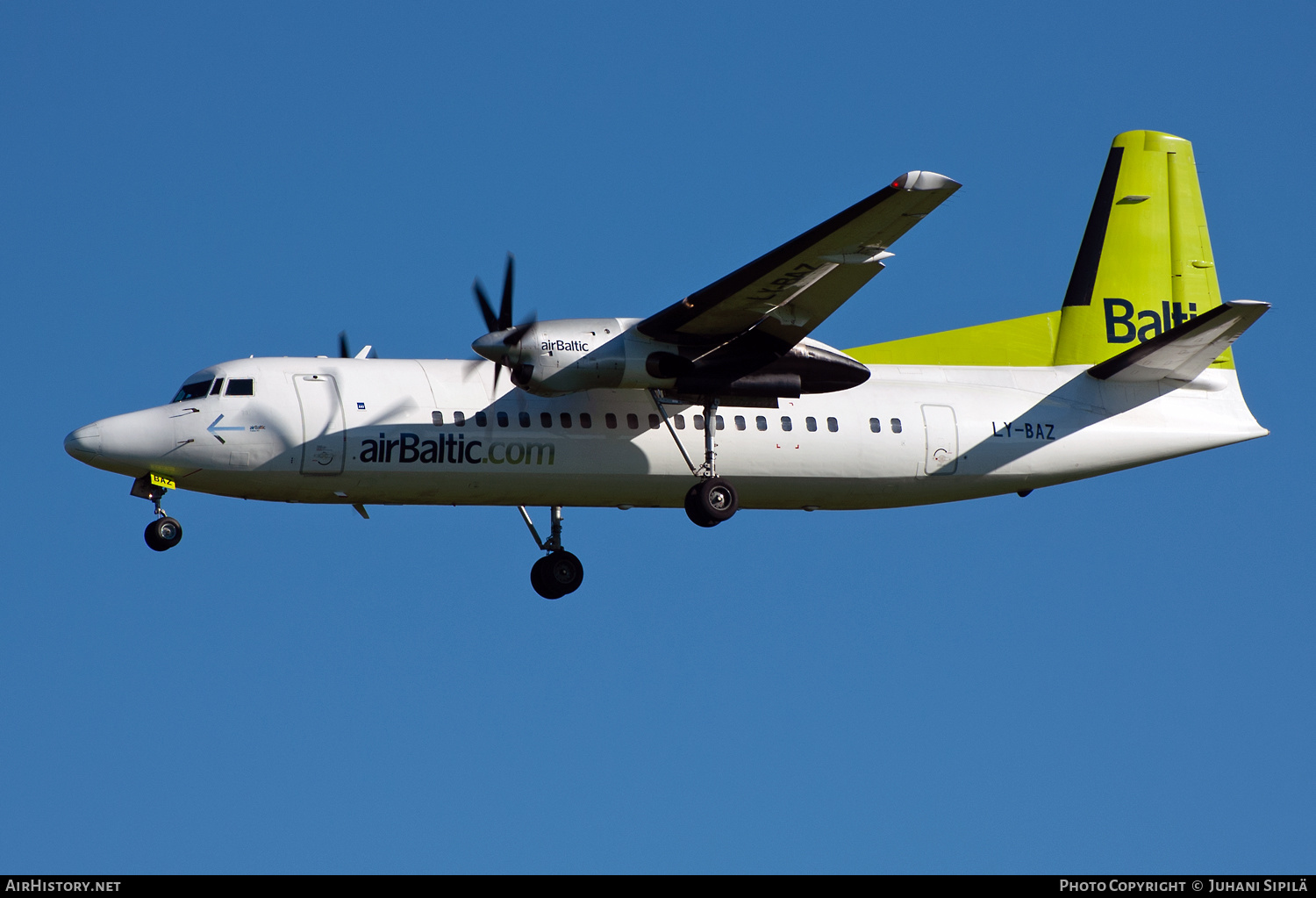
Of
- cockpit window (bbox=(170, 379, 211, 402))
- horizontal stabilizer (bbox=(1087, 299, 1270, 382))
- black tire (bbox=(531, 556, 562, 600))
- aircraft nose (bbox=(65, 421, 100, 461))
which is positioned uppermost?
horizontal stabilizer (bbox=(1087, 299, 1270, 382))

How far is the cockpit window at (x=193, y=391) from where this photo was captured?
64.1 feet

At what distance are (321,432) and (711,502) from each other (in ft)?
15.3

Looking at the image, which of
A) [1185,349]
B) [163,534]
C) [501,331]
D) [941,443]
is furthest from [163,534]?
[1185,349]

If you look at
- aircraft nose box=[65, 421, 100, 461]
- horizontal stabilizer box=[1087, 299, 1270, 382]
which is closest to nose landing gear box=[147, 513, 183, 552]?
aircraft nose box=[65, 421, 100, 461]

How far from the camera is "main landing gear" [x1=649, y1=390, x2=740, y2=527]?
65.2 ft

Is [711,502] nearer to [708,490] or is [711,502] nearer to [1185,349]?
[708,490]

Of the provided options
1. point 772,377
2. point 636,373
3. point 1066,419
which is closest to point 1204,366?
point 1066,419

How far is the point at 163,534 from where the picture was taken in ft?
62.7

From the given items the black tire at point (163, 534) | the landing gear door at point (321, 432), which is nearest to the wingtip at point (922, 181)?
the landing gear door at point (321, 432)

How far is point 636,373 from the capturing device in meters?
19.3

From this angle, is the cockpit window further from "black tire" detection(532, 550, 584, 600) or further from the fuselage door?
the fuselage door

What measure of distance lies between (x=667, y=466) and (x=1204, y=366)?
752 centimetres

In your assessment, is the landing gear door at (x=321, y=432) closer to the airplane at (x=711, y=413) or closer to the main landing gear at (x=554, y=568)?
the airplane at (x=711, y=413)
